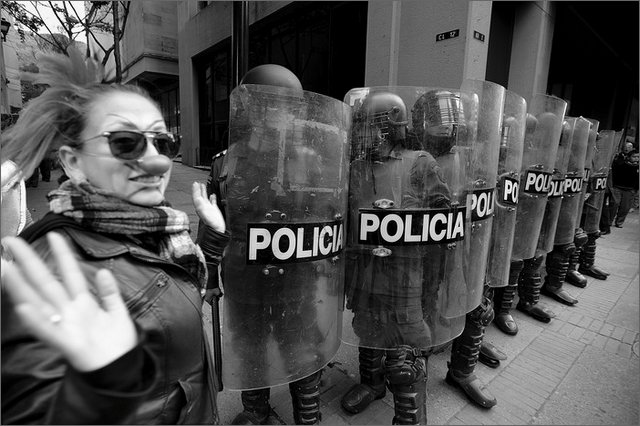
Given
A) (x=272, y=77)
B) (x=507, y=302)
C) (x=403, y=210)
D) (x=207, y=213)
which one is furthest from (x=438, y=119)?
(x=507, y=302)

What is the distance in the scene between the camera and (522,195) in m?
3.11

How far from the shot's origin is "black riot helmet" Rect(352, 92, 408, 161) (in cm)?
190

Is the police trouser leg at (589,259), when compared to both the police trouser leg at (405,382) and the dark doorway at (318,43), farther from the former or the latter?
the dark doorway at (318,43)

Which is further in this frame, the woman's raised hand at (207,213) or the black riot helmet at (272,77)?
the black riot helmet at (272,77)

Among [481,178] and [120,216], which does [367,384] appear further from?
[120,216]

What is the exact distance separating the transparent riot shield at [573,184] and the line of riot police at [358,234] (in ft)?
5.62

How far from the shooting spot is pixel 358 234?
6.48 ft

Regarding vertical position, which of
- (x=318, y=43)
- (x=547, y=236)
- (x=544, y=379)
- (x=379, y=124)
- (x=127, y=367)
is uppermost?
(x=318, y=43)

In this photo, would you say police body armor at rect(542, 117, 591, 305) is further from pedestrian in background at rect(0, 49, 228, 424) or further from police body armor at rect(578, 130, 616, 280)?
pedestrian in background at rect(0, 49, 228, 424)

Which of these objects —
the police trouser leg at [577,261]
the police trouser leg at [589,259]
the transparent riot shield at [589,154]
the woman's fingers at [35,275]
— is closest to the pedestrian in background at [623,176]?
the police trouser leg at [589,259]

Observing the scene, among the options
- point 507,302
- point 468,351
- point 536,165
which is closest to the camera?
point 468,351

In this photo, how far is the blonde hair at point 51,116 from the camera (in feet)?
3.25

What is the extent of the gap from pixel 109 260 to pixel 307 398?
1.45 metres

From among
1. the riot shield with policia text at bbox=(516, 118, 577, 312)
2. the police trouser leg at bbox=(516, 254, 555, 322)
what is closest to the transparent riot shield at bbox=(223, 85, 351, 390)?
the riot shield with policia text at bbox=(516, 118, 577, 312)
